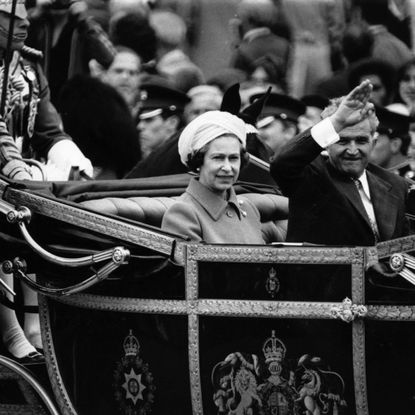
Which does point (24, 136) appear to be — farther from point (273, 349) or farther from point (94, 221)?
point (273, 349)

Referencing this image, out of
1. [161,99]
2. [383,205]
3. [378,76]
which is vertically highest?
[378,76]

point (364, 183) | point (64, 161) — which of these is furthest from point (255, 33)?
point (364, 183)

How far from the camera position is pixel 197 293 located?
586cm

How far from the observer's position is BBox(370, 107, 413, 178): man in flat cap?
10.9 metres

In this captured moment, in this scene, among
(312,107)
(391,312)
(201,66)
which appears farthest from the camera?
(201,66)

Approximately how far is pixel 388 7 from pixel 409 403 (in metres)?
6.40

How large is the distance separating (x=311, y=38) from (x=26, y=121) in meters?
4.29

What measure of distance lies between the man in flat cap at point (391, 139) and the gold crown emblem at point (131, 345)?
16.4ft

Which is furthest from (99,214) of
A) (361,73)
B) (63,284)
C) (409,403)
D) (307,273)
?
(361,73)

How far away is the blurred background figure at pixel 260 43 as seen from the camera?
11500 mm

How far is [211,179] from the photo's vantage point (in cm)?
632

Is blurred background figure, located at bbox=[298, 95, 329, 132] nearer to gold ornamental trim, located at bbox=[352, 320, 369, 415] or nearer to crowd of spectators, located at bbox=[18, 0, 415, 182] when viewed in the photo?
crowd of spectators, located at bbox=[18, 0, 415, 182]

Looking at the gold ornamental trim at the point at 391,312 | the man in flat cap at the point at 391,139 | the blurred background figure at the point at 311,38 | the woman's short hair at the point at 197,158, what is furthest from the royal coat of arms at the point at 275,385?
the blurred background figure at the point at 311,38

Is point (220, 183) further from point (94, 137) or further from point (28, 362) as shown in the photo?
point (94, 137)
